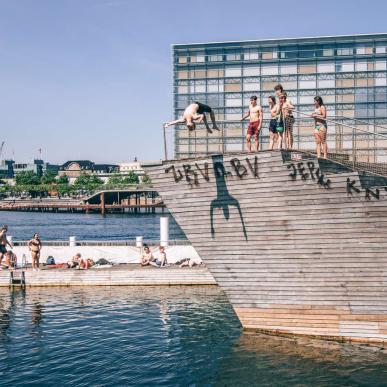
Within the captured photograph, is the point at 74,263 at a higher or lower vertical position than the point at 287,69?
lower

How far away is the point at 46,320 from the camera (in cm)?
2161

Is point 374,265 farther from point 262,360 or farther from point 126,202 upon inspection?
point 126,202

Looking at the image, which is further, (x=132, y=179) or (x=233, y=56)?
(x=132, y=179)

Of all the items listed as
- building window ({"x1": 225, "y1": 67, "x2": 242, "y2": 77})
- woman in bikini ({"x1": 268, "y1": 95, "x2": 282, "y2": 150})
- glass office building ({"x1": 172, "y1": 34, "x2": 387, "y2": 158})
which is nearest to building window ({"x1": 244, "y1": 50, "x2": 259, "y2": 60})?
glass office building ({"x1": 172, "y1": 34, "x2": 387, "y2": 158})

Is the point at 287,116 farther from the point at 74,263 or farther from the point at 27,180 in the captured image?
the point at 27,180

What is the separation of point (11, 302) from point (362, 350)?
18025 mm

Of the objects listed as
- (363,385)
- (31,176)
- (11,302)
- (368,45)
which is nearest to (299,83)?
(368,45)

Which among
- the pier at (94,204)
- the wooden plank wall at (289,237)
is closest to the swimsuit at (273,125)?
the wooden plank wall at (289,237)

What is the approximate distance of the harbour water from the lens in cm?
1454

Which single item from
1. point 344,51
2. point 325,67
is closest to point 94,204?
point 325,67

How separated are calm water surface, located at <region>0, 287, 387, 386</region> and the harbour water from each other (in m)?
0.03

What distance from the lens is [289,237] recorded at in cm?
1583

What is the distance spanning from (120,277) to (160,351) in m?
12.2

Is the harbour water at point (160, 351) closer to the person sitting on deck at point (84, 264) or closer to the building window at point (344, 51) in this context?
the person sitting on deck at point (84, 264)
